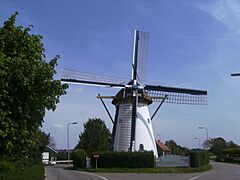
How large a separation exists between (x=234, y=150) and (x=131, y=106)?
30.1m

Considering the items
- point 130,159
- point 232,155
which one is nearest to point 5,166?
point 130,159

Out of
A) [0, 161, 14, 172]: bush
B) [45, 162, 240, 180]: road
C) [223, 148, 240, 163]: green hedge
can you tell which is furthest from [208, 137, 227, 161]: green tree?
[0, 161, 14, 172]: bush

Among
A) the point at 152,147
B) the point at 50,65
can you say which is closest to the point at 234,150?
the point at 152,147

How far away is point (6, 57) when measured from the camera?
42.6 ft

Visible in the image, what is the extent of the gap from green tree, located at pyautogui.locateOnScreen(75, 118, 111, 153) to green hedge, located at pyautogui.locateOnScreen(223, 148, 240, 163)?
24996 mm

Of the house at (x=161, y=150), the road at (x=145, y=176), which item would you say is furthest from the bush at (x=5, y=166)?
the house at (x=161, y=150)

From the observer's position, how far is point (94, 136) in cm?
8550

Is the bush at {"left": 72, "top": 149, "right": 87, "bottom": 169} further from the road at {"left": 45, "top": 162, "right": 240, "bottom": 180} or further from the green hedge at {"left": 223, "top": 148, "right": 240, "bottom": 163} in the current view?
the green hedge at {"left": 223, "top": 148, "right": 240, "bottom": 163}

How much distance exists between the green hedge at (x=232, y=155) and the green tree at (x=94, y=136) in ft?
82.0

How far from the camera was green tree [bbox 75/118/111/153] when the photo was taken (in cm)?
8444

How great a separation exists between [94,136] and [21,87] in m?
72.8

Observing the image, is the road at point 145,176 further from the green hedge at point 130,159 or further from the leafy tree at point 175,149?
the leafy tree at point 175,149

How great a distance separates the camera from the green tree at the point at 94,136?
84.4 meters

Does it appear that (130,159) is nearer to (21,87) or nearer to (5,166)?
(5,166)
